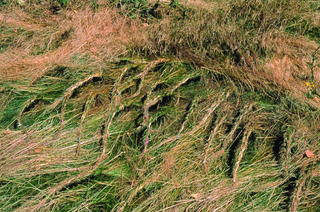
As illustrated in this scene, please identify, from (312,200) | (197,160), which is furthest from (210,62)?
(312,200)

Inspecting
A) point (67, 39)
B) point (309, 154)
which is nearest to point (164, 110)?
point (309, 154)

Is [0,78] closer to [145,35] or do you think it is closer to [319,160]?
[145,35]

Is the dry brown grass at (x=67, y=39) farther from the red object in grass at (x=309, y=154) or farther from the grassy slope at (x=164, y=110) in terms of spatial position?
the red object in grass at (x=309, y=154)

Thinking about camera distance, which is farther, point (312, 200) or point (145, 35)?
point (145, 35)

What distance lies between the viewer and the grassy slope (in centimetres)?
223

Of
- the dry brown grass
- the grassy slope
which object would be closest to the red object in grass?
the grassy slope

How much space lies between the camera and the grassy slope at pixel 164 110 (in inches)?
87.7

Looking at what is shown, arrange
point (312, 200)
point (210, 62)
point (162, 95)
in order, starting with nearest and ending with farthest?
point (312, 200) < point (162, 95) < point (210, 62)

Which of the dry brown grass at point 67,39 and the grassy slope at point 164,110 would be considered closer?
the grassy slope at point 164,110

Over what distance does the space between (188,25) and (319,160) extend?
1.93 metres

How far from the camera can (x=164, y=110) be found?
8.79 feet

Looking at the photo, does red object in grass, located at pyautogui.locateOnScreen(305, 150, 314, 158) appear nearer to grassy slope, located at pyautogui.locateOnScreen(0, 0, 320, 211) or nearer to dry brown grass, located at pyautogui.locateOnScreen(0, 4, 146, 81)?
grassy slope, located at pyautogui.locateOnScreen(0, 0, 320, 211)

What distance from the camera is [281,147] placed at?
2.35 metres

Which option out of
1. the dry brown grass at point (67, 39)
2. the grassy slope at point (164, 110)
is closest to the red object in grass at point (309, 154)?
the grassy slope at point (164, 110)
